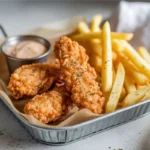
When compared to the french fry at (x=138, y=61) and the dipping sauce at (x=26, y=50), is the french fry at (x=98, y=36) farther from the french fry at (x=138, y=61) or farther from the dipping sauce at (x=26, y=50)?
the dipping sauce at (x=26, y=50)

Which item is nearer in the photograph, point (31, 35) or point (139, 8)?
point (31, 35)

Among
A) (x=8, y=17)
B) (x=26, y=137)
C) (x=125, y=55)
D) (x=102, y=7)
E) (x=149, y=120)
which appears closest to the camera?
(x=26, y=137)

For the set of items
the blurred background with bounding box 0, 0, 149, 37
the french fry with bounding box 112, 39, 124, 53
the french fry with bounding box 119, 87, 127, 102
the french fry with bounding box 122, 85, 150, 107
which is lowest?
the blurred background with bounding box 0, 0, 149, 37

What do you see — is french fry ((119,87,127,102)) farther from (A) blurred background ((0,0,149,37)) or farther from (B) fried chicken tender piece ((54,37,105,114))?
(A) blurred background ((0,0,149,37))

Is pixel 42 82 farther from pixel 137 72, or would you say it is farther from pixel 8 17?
pixel 8 17

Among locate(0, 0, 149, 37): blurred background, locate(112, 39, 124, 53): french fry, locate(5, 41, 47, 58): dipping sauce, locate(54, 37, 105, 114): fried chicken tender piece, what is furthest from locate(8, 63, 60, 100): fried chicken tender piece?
locate(0, 0, 149, 37): blurred background

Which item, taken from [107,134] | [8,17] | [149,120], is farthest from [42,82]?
[8,17]

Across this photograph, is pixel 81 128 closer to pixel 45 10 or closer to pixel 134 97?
pixel 134 97
